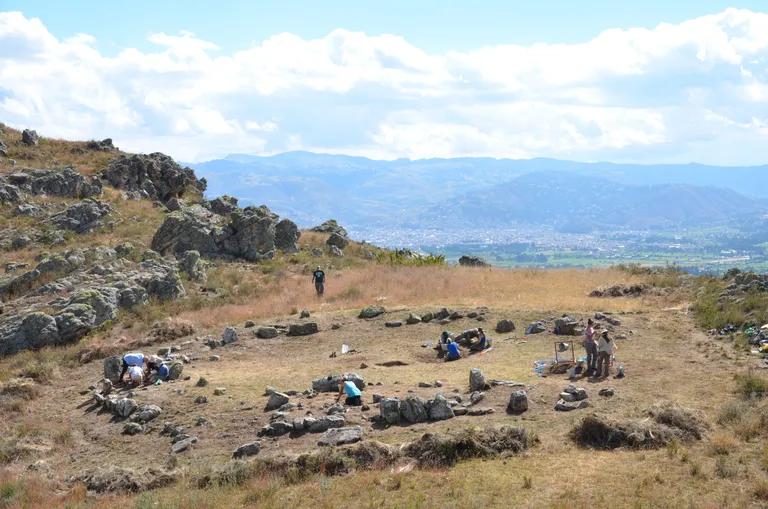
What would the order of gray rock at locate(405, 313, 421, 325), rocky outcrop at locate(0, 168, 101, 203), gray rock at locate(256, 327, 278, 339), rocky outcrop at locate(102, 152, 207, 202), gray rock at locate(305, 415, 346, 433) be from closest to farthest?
gray rock at locate(305, 415, 346, 433)
gray rock at locate(256, 327, 278, 339)
gray rock at locate(405, 313, 421, 325)
rocky outcrop at locate(0, 168, 101, 203)
rocky outcrop at locate(102, 152, 207, 202)

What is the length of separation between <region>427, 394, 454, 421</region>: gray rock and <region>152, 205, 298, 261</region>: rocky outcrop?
28799 millimetres

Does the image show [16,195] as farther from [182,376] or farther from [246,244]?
[182,376]

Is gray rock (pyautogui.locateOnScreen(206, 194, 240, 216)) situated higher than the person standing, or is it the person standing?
gray rock (pyautogui.locateOnScreen(206, 194, 240, 216))

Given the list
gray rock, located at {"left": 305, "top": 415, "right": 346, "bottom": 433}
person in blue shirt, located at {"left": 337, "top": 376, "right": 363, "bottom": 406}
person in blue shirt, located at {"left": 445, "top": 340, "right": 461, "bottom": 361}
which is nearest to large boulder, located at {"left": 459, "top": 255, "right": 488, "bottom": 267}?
person in blue shirt, located at {"left": 445, "top": 340, "right": 461, "bottom": 361}

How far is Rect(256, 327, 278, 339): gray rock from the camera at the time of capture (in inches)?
1056

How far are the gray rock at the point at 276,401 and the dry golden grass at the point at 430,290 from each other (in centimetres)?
1243

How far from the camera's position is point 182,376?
69.4 ft

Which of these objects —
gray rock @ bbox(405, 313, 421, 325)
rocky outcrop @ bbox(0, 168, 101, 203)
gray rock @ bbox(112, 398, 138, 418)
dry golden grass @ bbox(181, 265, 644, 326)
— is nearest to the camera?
gray rock @ bbox(112, 398, 138, 418)

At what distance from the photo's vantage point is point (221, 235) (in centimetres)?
4381

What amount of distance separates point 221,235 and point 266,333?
18.7 m

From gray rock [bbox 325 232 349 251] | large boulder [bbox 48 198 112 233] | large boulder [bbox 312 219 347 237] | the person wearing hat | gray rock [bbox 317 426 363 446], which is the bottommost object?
gray rock [bbox 317 426 363 446]

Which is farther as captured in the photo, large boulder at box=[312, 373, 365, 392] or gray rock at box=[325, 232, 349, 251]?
gray rock at box=[325, 232, 349, 251]

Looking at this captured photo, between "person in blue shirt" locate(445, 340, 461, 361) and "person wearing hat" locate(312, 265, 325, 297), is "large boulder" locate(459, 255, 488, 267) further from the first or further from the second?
"person in blue shirt" locate(445, 340, 461, 361)

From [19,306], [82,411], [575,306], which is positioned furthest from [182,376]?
[575,306]
